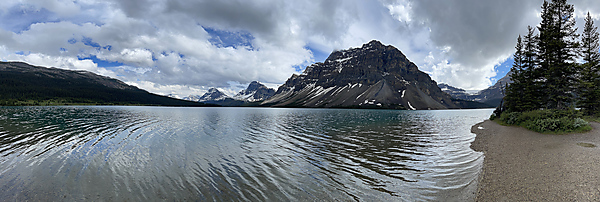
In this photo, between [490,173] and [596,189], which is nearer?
[596,189]

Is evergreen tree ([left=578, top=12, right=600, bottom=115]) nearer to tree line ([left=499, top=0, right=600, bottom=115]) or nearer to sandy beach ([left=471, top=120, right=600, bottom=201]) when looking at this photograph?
tree line ([left=499, top=0, right=600, bottom=115])

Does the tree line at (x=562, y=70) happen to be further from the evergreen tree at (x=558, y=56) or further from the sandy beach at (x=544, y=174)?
the sandy beach at (x=544, y=174)

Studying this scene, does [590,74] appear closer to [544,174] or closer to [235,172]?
[544,174]

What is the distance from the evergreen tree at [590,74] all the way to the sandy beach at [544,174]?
27250 mm

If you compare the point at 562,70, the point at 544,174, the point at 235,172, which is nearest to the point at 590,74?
the point at 562,70

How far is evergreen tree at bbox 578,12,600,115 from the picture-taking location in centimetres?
3438

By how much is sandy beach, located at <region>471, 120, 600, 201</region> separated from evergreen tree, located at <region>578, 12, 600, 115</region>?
89.4ft

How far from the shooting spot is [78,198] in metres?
11.0

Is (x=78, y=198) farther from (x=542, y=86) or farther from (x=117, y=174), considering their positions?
(x=542, y=86)

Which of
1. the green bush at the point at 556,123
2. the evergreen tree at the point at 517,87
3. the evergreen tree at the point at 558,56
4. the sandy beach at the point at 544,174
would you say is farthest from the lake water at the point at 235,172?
the evergreen tree at the point at 517,87

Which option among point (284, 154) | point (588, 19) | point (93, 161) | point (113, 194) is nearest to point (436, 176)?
point (284, 154)

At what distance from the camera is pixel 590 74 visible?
35.1 metres

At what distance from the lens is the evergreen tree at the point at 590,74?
113ft

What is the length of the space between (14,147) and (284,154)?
89.8 feet
